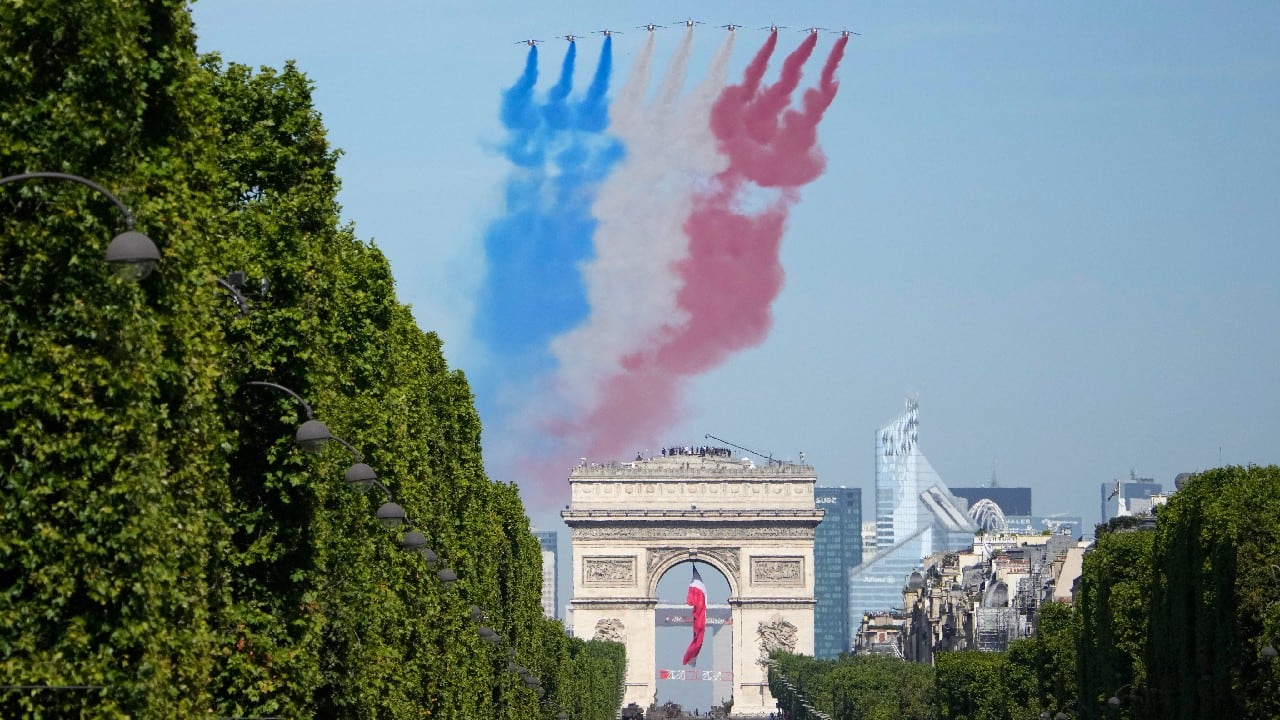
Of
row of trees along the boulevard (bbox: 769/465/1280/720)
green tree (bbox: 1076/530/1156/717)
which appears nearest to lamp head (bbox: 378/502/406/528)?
row of trees along the boulevard (bbox: 769/465/1280/720)

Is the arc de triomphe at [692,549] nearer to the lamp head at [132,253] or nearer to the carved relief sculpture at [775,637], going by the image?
the carved relief sculpture at [775,637]

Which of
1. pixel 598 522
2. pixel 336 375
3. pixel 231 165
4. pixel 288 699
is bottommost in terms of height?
pixel 288 699

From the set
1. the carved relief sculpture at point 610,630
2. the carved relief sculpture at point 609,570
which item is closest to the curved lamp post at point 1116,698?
the carved relief sculpture at point 610,630

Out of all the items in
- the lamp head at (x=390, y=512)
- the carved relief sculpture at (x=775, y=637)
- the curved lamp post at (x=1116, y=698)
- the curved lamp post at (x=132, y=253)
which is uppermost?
the carved relief sculpture at (x=775, y=637)

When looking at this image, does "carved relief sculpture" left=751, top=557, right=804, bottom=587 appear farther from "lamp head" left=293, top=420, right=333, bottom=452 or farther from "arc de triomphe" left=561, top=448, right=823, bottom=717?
"lamp head" left=293, top=420, right=333, bottom=452

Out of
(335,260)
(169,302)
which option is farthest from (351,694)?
(169,302)

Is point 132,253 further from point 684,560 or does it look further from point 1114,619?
point 684,560

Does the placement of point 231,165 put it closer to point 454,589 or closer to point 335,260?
point 335,260
